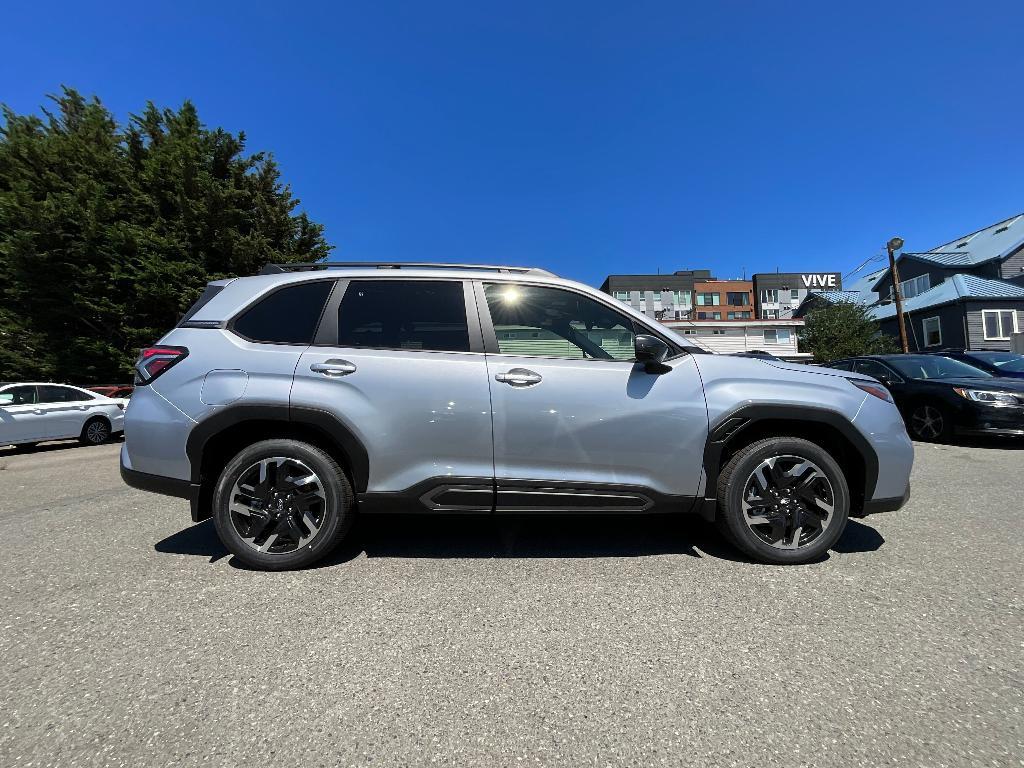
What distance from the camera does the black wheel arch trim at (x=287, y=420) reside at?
2646 mm

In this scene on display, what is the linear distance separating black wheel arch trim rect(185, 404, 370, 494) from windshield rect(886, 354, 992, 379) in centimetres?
942

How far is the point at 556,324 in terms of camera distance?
117 inches

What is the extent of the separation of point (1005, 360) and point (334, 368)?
13434 millimetres

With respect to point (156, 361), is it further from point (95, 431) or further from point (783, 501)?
point (95, 431)

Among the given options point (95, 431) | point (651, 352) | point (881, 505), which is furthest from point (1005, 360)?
A: point (95, 431)

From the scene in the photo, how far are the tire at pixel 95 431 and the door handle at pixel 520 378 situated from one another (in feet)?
40.4

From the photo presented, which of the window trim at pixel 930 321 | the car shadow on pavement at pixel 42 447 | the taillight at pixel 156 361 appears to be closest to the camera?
the taillight at pixel 156 361

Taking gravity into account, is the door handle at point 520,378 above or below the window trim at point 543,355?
below

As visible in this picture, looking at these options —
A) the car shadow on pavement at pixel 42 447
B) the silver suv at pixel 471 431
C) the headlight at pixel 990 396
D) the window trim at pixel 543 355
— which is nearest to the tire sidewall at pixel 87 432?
the car shadow on pavement at pixel 42 447

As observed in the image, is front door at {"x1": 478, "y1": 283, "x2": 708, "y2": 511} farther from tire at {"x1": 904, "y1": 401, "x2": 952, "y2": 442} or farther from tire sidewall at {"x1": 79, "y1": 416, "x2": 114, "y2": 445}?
tire sidewall at {"x1": 79, "y1": 416, "x2": 114, "y2": 445}

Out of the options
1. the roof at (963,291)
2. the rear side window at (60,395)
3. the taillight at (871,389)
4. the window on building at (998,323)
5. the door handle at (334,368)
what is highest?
the roof at (963,291)

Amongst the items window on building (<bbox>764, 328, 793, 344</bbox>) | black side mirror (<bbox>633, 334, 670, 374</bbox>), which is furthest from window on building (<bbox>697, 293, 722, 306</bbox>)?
black side mirror (<bbox>633, 334, 670, 374</bbox>)

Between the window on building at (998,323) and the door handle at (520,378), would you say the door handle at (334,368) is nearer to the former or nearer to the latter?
the door handle at (520,378)

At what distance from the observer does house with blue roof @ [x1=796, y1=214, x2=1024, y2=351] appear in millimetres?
27125
